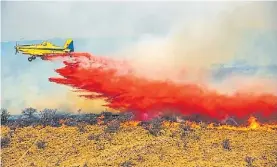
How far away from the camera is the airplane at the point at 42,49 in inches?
627

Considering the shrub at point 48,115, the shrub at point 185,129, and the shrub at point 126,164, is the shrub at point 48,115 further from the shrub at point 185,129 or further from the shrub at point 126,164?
the shrub at point 185,129

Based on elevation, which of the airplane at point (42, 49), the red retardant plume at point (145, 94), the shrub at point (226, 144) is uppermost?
the airplane at point (42, 49)

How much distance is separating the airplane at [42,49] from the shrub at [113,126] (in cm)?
191

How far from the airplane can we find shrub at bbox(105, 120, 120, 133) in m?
1.91

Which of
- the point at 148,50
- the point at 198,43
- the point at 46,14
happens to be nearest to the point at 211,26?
the point at 198,43

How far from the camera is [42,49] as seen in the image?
16.0m

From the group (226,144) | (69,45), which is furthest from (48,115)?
(226,144)

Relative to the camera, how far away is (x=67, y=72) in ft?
52.9

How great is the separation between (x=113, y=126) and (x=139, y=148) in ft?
2.86

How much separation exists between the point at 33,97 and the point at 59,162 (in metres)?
1.66

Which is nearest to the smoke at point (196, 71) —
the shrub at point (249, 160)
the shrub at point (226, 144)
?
the shrub at point (226, 144)

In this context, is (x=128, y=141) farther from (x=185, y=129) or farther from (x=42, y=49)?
(x=42, y=49)

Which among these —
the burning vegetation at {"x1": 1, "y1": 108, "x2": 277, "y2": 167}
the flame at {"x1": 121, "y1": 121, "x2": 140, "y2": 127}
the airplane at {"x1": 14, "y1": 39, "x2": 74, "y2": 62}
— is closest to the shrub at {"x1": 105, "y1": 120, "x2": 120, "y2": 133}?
the burning vegetation at {"x1": 1, "y1": 108, "x2": 277, "y2": 167}

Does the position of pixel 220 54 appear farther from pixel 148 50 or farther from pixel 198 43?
pixel 148 50
